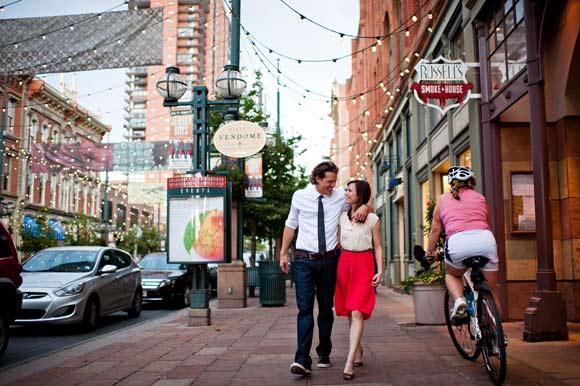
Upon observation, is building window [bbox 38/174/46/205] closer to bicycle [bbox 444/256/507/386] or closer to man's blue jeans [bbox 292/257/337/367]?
man's blue jeans [bbox 292/257/337/367]

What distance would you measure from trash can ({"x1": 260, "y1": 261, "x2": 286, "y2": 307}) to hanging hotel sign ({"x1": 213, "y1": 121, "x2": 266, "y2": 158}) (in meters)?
3.60

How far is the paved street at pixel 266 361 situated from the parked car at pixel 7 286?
0.69 m

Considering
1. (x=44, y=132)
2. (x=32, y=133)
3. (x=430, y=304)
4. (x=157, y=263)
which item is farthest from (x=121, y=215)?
(x=430, y=304)

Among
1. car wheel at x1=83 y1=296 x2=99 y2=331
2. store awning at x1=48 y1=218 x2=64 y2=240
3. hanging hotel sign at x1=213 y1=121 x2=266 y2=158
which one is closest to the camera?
car wheel at x1=83 y1=296 x2=99 y2=331

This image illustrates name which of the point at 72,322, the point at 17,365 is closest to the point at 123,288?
the point at 72,322

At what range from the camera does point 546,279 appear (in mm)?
7207

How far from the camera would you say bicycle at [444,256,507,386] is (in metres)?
4.68

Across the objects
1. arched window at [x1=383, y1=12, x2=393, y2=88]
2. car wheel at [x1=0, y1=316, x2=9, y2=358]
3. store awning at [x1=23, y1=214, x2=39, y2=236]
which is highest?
arched window at [x1=383, y1=12, x2=393, y2=88]

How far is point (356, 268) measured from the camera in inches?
213

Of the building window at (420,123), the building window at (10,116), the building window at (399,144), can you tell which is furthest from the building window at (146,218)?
the building window at (420,123)

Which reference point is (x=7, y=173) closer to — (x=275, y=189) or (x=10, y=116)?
(x=10, y=116)

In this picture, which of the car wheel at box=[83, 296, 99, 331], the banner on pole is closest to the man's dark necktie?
the car wheel at box=[83, 296, 99, 331]

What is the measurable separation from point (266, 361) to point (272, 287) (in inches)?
347

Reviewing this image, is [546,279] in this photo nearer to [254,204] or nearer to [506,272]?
[506,272]
